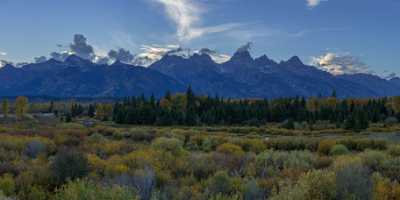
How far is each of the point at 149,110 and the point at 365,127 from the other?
1639 inches

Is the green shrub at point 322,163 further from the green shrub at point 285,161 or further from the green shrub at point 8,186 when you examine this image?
the green shrub at point 8,186

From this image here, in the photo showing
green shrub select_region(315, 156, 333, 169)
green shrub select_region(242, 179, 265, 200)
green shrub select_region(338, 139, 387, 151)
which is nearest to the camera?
green shrub select_region(242, 179, 265, 200)

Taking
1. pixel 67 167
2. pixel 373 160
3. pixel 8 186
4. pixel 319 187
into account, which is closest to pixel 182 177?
pixel 67 167

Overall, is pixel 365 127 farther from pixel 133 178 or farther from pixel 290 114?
pixel 133 178

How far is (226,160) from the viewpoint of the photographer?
1833 centimetres

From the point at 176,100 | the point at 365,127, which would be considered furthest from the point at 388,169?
the point at 176,100

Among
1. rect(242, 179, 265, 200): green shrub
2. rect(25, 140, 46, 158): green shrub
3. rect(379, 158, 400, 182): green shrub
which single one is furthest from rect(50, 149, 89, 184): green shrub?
rect(379, 158, 400, 182): green shrub

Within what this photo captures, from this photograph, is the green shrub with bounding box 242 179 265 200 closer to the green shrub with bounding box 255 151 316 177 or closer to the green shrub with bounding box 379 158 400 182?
the green shrub with bounding box 255 151 316 177

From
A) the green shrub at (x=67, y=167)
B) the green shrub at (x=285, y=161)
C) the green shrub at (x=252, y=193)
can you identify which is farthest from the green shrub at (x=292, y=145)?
the green shrub at (x=252, y=193)

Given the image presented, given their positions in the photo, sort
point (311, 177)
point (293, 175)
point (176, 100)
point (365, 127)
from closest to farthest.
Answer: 1. point (311, 177)
2. point (293, 175)
3. point (365, 127)
4. point (176, 100)

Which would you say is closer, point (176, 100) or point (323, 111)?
point (323, 111)

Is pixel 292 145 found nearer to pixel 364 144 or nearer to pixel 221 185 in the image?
pixel 364 144

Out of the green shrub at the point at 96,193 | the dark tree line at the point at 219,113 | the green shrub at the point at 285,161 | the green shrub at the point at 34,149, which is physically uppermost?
the dark tree line at the point at 219,113

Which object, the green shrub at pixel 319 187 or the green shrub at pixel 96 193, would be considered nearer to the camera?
the green shrub at pixel 96 193
